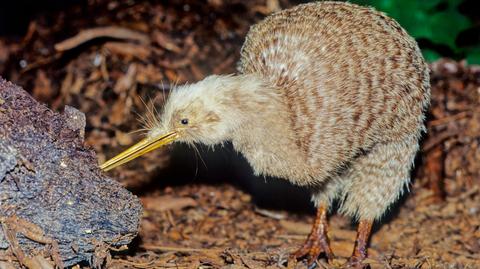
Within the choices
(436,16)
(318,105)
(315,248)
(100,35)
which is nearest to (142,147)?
(318,105)

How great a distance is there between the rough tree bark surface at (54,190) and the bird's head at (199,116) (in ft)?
1.05

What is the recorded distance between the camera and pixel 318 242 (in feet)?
14.9

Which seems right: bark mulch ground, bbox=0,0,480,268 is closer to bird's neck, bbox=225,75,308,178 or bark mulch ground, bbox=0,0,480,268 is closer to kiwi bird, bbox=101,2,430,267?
kiwi bird, bbox=101,2,430,267

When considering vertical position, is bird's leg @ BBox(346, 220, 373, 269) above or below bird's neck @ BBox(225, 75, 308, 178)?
below

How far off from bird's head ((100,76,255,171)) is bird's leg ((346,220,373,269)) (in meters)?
1.12

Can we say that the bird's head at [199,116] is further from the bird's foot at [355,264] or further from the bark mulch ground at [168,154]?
the bird's foot at [355,264]

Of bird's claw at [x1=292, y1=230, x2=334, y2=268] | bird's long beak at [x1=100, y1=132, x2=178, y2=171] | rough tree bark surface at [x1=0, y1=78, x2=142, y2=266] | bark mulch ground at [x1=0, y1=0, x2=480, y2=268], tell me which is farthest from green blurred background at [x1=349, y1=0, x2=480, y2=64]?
rough tree bark surface at [x1=0, y1=78, x2=142, y2=266]

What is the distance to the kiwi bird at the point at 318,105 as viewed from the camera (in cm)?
394

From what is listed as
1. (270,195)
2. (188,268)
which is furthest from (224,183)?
(188,268)

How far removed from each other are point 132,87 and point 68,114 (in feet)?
7.67

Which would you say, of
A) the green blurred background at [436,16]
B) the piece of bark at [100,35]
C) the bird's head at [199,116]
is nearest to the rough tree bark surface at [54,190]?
the bird's head at [199,116]

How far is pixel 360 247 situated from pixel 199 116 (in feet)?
4.45

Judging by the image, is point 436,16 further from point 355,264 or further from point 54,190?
point 54,190

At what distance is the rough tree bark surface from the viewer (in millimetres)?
3334
